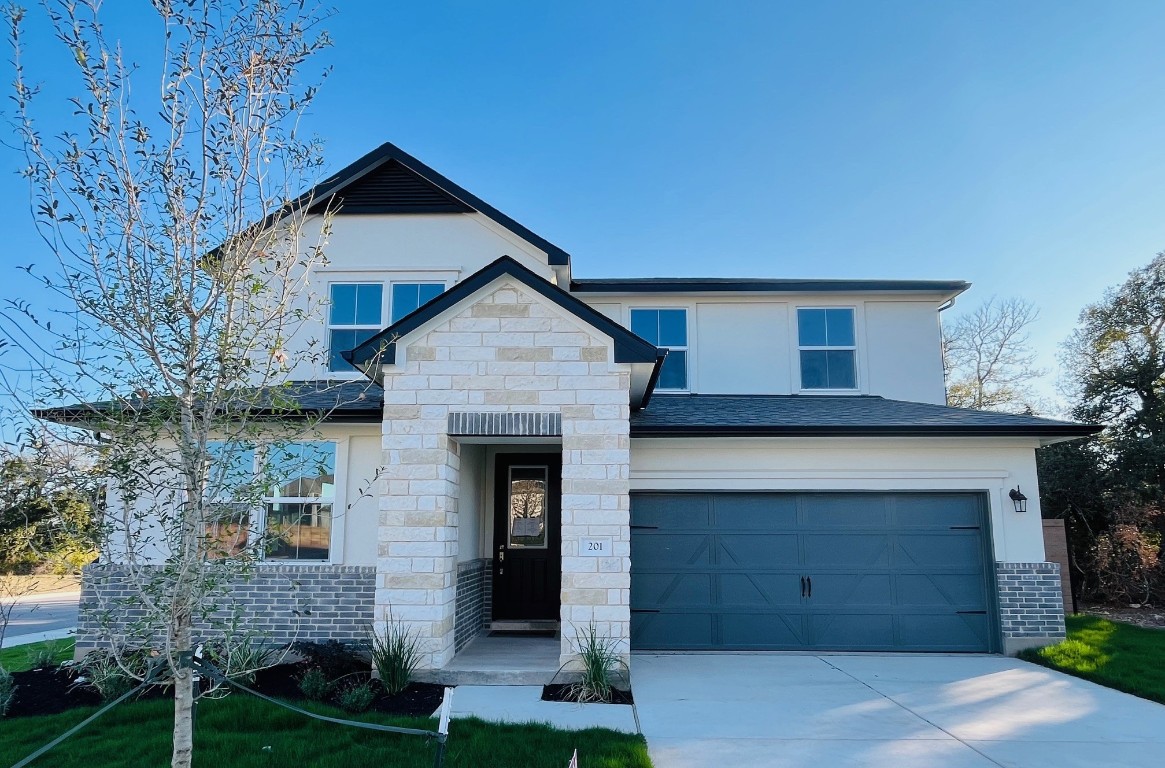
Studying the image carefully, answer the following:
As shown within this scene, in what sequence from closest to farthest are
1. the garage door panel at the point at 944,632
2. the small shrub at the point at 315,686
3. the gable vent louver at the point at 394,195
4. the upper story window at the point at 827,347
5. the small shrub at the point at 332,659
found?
the small shrub at the point at 315,686 → the small shrub at the point at 332,659 → the garage door panel at the point at 944,632 → the gable vent louver at the point at 394,195 → the upper story window at the point at 827,347

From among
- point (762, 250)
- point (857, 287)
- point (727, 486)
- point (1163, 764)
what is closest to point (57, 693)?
point (727, 486)

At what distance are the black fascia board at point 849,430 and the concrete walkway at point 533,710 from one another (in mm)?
3769

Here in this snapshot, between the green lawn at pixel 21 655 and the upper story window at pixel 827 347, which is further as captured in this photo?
the upper story window at pixel 827 347

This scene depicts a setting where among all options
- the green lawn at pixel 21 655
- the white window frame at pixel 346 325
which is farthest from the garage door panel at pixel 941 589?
the green lawn at pixel 21 655

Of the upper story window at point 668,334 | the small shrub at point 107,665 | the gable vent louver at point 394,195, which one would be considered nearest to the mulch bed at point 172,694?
the small shrub at point 107,665

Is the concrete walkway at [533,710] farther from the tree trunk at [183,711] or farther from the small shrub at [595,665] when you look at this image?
the tree trunk at [183,711]

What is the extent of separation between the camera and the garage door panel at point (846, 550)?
10.0 meters

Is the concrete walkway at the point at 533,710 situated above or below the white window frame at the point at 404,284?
below

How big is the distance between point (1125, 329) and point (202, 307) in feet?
69.0

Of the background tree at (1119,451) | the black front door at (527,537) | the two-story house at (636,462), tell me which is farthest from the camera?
the background tree at (1119,451)

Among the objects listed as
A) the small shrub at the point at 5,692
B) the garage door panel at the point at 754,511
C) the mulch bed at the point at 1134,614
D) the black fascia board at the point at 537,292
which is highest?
the black fascia board at the point at 537,292

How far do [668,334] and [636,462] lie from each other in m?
3.72

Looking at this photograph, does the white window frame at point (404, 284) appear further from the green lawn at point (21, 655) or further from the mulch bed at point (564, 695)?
the mulch bed at point (564, 695)

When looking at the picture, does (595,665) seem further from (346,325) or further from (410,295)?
(346,325)
